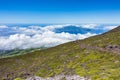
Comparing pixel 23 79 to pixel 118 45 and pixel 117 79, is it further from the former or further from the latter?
pixel 118 45

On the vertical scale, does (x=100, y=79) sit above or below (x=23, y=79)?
above

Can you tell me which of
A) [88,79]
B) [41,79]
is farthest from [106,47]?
[88,79]

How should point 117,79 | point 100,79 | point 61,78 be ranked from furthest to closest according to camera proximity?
point 61,78
point 100,79
point 117,79

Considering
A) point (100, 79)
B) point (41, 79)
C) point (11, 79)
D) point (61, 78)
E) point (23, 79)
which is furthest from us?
point (11, 79)

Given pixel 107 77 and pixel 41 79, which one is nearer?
pixel 107 77

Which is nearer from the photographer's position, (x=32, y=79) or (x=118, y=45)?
(x=32, y=79)

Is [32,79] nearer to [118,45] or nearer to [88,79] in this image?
[88,79]

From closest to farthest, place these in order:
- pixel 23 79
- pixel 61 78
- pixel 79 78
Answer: pixel 79 78 < pixel 61 78 < pixel 23 79

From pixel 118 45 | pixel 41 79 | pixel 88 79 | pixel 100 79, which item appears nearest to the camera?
pixel 100 79

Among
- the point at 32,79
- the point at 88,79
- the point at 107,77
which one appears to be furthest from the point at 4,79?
the point at 107,77
